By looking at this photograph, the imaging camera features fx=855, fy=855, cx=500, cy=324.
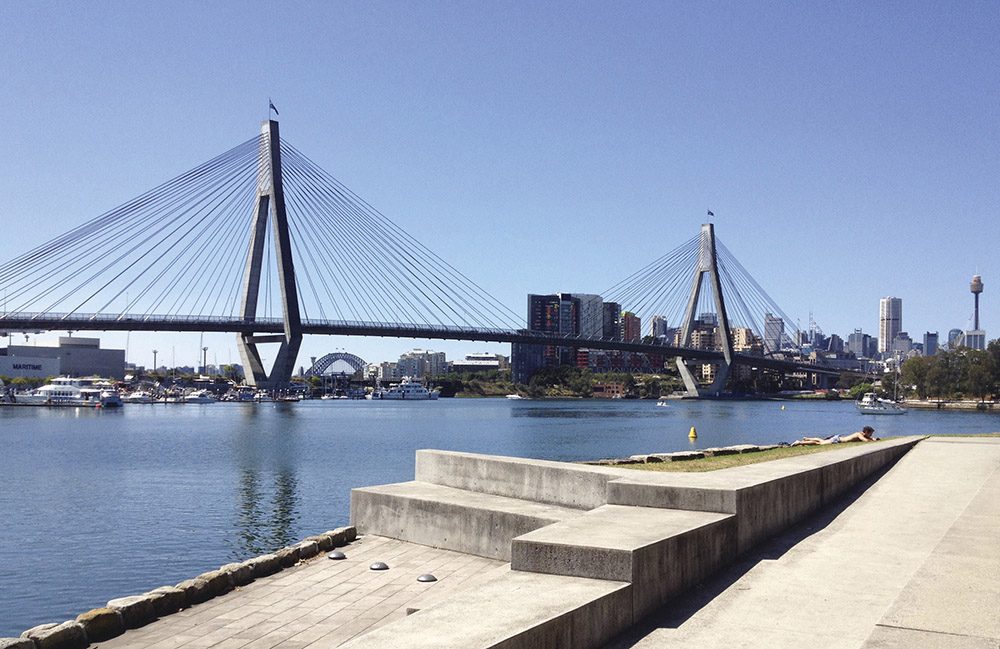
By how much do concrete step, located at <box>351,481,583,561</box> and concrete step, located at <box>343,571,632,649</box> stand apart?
4074 mm

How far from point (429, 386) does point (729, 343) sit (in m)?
90.7

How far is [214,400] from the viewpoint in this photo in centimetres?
14762

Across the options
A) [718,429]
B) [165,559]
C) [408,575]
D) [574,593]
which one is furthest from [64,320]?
[574,593]

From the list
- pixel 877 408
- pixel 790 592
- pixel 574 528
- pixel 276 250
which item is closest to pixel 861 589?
pixel 790 592

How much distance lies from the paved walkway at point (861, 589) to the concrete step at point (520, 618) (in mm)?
284

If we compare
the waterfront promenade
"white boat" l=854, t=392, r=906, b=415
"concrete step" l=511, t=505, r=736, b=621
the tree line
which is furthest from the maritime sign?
"concrete step" l=511, t=505, r=736, b=621

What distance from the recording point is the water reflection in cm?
1901

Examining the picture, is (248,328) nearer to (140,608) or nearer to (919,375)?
(140,608)

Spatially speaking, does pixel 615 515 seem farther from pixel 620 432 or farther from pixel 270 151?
pixel 270 151

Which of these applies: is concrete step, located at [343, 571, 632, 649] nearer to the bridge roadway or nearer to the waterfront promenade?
the waterfront promenade

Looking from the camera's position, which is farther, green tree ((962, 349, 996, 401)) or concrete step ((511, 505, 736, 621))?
green tree ((962, 349, 996, 401))

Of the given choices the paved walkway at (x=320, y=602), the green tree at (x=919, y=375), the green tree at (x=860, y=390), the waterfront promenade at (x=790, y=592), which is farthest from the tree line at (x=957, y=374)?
the paved walkway at (x=320, y=602)

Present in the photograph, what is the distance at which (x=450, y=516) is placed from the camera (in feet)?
38.5

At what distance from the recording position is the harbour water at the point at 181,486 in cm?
1592
